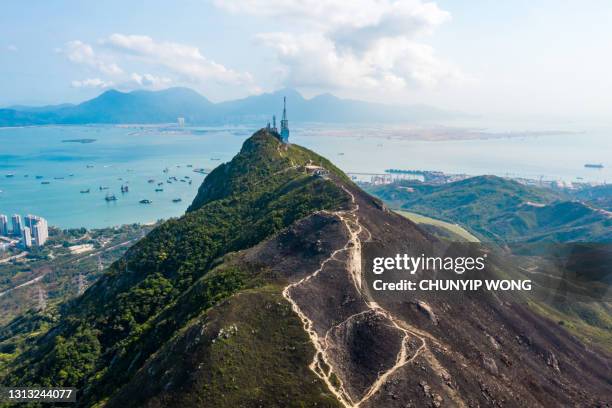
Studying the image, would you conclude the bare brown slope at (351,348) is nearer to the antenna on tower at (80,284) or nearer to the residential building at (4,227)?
the antenna on tower at (80,284)

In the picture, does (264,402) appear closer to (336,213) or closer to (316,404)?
(316,404)

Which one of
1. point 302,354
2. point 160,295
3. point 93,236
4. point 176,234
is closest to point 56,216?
point 93,236

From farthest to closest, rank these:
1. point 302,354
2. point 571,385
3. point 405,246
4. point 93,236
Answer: point 93,236
point 405,246
point 571,385
point 302,354

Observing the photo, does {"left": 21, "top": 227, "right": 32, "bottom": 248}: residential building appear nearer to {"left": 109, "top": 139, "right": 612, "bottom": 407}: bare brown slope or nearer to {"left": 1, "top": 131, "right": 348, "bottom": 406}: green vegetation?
{"left": 1, "top": 131, "right": 348, "bottom": 406}: green vegetation

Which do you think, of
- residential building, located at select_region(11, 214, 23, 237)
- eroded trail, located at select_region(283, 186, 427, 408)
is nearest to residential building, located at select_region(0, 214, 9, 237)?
residential building, located at select_region(11, 214, 23, 237)

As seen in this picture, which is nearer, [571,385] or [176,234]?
[571,385]

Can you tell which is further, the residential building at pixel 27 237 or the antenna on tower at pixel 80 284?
the residential building at pixel 27 237

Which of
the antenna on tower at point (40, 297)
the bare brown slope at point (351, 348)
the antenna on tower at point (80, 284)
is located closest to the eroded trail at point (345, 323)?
the bare brown slope at point (351, 348)
